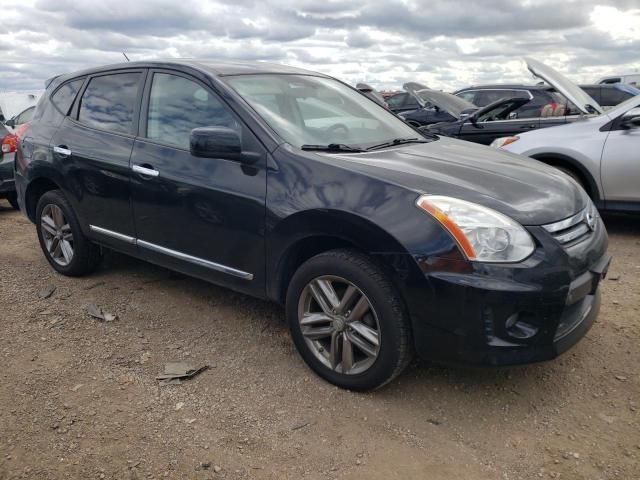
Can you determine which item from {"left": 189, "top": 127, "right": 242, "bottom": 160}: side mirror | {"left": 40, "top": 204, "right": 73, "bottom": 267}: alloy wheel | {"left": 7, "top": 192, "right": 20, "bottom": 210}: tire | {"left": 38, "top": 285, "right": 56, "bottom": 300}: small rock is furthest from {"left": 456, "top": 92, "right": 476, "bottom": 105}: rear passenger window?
{"left": 189, "top": 127, "right": 242, "bottom": 160}: side mirror

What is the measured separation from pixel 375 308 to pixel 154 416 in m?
1.22

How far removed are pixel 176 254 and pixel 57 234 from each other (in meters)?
1.62

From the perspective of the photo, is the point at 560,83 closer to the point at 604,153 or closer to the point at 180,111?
the point at 604,153

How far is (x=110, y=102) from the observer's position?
13.7ft

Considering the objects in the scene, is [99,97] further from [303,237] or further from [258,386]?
[258,386]

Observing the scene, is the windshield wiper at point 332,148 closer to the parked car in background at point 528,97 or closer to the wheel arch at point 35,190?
the wheel arch at point 35,190

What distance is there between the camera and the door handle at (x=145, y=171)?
3611mm

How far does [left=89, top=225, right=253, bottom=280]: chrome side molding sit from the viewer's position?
3340 mm

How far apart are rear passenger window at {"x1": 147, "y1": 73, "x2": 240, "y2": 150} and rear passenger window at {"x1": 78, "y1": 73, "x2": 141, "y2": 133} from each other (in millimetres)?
246

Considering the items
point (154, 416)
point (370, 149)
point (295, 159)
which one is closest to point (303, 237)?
point (295, 159)

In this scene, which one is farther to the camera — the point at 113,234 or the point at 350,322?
the point at 113,234

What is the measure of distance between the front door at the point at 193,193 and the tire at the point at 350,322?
367 millimetres

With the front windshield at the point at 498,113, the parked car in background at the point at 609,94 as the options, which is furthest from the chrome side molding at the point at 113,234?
the parked car in background at the point at 609,94

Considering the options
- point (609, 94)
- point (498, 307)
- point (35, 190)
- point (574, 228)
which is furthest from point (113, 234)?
point (609, 94)
